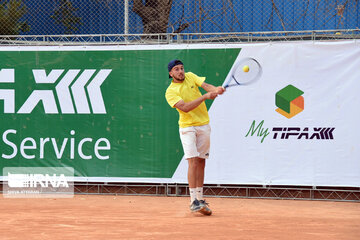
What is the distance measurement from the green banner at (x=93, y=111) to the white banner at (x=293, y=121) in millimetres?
649

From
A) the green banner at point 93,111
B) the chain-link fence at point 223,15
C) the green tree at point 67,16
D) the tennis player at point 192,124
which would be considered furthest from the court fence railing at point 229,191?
the green tree at point 67,16

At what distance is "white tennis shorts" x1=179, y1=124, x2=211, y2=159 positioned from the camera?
305 inches

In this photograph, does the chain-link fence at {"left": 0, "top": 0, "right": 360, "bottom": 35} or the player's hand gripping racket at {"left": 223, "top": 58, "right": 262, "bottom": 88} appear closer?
the player's hand gripping racket at {"left": 223, "top": 58, "right": 262, "bottom": 88}

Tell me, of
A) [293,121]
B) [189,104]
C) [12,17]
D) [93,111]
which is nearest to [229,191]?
[293,121]

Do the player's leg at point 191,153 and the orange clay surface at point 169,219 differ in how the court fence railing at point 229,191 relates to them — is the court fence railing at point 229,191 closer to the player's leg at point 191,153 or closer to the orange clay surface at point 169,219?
the orange clay surface at point 169,219

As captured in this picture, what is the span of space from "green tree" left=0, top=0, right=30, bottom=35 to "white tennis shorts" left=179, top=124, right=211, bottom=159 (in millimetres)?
5487

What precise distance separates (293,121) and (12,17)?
6.14 m

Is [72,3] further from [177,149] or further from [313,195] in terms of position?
[313,195]

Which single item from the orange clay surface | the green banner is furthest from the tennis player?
the green banner

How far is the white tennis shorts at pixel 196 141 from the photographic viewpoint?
7.74 metres

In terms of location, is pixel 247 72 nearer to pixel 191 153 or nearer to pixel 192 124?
pixel 192 124

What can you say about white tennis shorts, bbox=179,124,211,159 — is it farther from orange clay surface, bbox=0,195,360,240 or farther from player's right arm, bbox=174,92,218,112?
orange clay surface, bbox=0,195,360,240

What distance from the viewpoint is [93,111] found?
9.45 metres

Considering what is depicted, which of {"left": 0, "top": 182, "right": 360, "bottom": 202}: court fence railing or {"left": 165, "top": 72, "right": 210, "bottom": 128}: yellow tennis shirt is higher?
{"left": 165, "top": 72, "right": 210, "bottom": 128}: yellow tennis shirt
